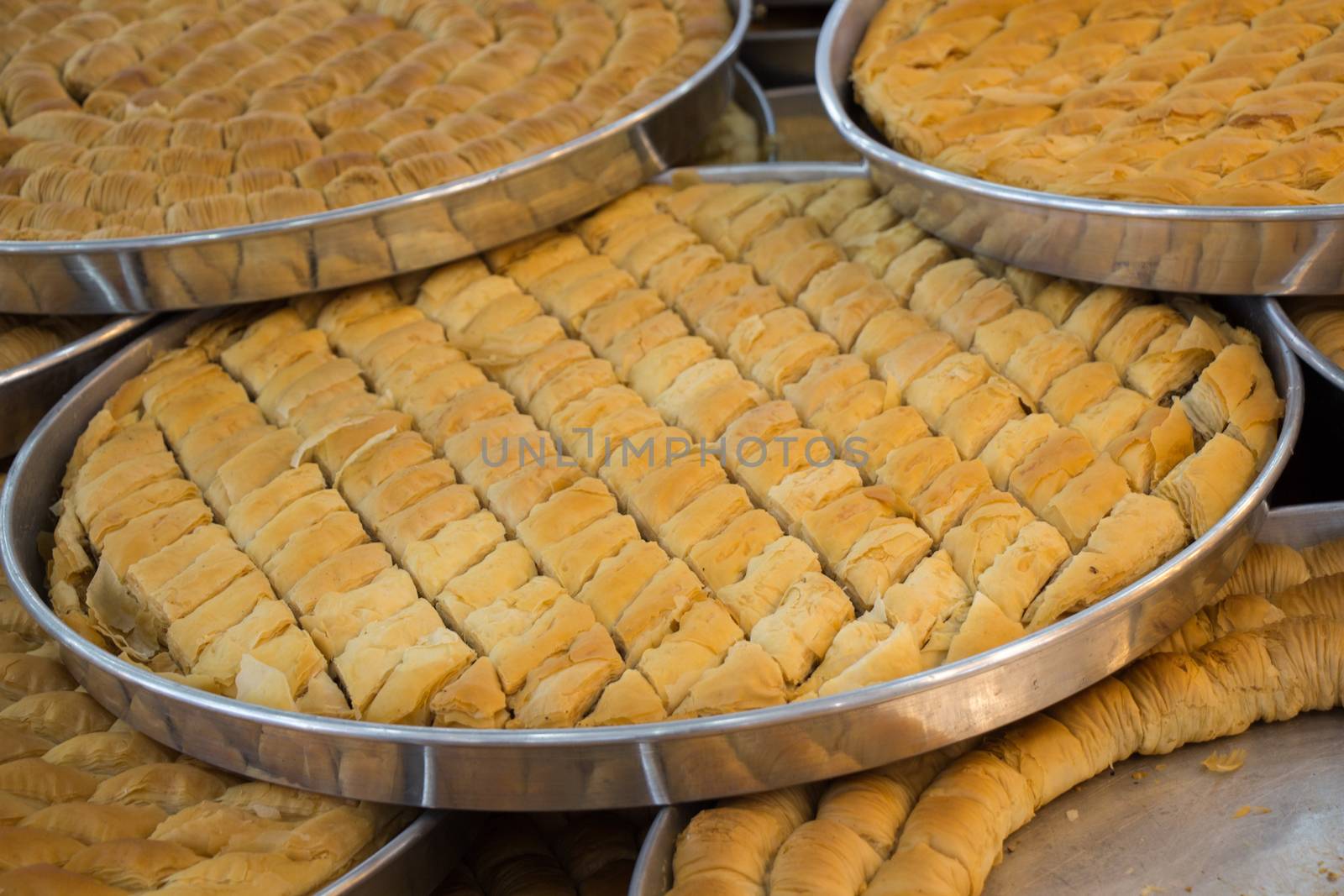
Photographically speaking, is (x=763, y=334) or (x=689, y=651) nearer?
(x=689, y=651)

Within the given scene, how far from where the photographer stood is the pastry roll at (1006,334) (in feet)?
8.26

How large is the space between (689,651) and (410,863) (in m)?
0.56

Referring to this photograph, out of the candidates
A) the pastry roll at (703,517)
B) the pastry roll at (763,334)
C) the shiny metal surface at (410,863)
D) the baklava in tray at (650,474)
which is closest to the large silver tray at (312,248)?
the baklava in tray at (650,474)

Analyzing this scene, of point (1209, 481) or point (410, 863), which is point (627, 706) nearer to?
point (410, 863)

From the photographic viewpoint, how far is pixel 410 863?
6.41 ft

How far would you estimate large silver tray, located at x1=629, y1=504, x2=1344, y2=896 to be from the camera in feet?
6.31

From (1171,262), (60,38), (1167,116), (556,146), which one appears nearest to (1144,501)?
(1171,262)

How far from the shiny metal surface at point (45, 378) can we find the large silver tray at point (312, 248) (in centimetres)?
9

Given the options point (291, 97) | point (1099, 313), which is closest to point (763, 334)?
point (1099, 313)

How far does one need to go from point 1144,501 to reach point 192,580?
1711mm

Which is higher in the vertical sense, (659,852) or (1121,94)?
(1121,94)

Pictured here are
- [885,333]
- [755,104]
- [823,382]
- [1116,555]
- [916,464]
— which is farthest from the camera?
[755,104]

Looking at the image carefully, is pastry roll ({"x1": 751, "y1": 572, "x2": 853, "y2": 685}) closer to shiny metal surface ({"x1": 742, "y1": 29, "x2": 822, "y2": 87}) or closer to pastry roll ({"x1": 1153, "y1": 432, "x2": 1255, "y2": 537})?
pastry roll ({"x1": 1153, "y1": 432, "x2": 1255, "y2": 537})

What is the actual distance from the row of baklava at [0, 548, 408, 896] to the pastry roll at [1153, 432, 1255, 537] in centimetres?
144
